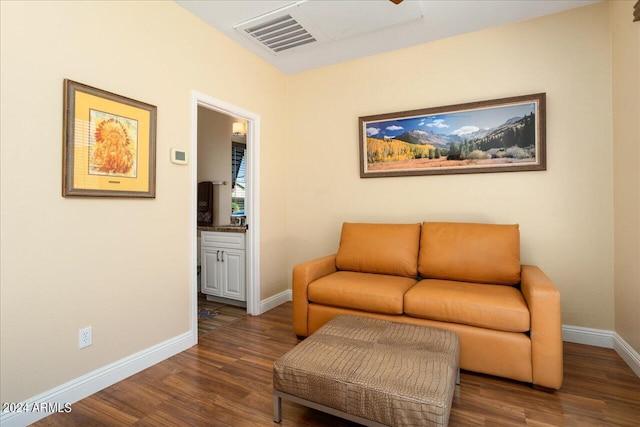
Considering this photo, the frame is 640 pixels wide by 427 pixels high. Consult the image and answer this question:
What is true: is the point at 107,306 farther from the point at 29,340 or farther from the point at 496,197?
the point at 496,197

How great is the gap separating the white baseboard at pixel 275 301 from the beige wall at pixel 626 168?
298 centimetres

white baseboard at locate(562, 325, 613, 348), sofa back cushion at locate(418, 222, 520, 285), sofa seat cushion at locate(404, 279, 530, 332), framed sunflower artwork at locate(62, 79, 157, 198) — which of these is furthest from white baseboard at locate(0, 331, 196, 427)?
white baseboard at locate(562, 325, 613, 348)

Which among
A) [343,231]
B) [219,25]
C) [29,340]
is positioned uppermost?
[219,25]

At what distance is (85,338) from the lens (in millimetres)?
1896

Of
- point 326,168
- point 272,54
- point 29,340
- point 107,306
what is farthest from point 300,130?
point 29,340

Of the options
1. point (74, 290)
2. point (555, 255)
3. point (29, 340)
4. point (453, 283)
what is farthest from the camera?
point (555, 255)

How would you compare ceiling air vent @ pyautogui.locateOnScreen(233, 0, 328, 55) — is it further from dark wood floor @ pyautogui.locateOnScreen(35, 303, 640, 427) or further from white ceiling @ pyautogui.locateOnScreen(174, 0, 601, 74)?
dark wood floor @ pyautogui.locateOnScreen(35, 303, 640, 427)

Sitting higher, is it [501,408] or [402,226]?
[402,226]

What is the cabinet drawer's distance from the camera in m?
3.43

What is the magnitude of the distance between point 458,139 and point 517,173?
22.7 inches

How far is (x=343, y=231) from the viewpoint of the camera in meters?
3.12

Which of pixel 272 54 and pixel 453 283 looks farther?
pixel 272 54

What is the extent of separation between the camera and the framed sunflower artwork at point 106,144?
1.82 m

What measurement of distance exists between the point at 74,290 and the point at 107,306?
0.23m
